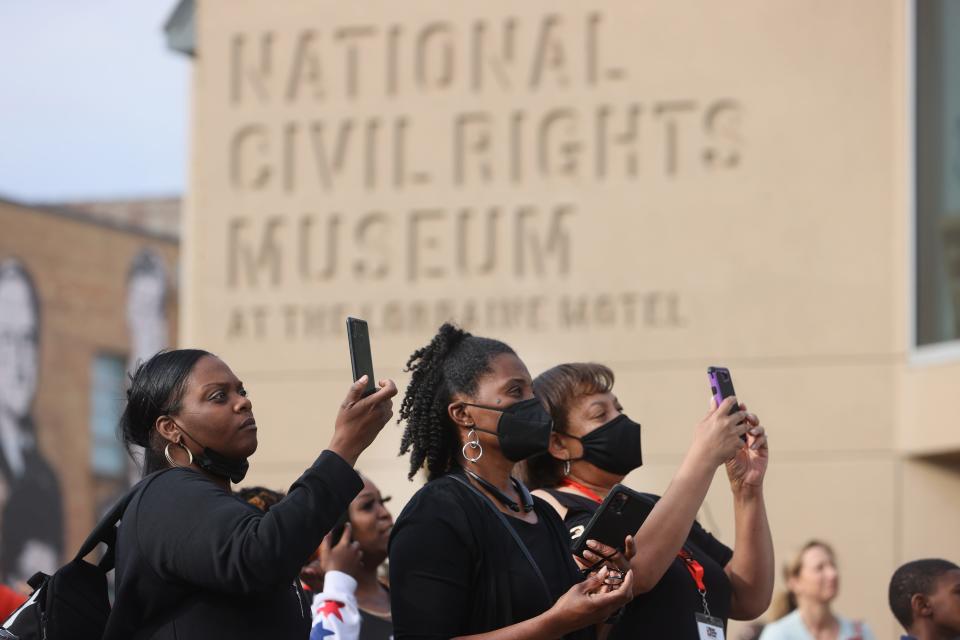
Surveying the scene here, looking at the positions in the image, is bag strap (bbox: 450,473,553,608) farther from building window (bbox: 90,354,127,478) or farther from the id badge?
building window (bbox: 90,354,127,478)

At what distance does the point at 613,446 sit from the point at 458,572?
0.99 meters

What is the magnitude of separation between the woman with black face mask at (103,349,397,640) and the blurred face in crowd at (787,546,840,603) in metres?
4.52

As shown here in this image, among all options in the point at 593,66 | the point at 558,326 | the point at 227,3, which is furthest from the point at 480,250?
the point at 227,3

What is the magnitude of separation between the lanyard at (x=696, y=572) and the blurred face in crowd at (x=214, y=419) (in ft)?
4.61

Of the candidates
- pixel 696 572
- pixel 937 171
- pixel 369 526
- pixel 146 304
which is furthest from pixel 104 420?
pixel 696 572

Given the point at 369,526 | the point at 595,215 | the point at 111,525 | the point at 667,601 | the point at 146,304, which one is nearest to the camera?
the point at 111,525

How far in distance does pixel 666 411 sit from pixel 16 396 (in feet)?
50.3

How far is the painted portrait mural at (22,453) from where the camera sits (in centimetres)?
2336

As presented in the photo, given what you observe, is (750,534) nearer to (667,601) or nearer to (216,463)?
(667,601)

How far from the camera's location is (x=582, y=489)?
4.85m

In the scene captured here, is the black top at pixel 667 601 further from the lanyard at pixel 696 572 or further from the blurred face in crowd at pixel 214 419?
the blurred face in crowd at pixel 214 419

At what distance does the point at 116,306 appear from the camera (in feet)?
90.5

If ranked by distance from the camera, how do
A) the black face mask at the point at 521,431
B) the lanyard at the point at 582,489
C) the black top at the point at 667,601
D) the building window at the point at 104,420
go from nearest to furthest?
the black face mask at the point at 521,431
the black top at the point at 667,601
the lanyard at the point at 582,489
the building window at the point at 104,420

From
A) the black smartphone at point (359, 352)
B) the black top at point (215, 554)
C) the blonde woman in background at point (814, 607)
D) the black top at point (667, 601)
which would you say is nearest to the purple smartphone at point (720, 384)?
the black top at point (667, 601)
